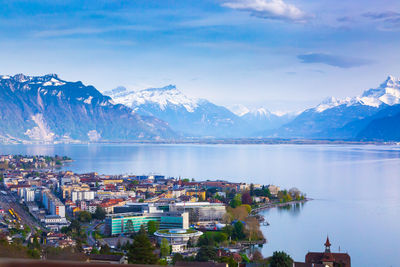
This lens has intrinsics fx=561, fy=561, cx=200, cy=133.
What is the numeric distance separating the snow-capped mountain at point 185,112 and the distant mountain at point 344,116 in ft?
62.2

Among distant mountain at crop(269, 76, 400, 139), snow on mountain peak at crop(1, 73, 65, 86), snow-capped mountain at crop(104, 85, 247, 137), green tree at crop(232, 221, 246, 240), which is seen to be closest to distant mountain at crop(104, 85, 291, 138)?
snow-capped mountain at crop(104, 85, 247, 137)

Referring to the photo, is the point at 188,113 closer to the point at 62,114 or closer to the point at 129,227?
the point at 62,114

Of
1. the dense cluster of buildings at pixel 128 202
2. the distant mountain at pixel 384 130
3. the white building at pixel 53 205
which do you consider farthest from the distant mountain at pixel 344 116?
the white building at pixel 53 205

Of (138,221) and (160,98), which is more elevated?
(160,98)

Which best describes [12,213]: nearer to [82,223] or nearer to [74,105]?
[82,223]

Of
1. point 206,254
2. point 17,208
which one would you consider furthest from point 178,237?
point 17,208

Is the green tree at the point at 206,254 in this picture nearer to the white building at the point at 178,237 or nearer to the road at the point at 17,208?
the white building at the point at 178,237

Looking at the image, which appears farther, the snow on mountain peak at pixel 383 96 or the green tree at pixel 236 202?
the snow on mountain peak at pixel 383 96

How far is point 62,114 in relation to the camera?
58.2 m

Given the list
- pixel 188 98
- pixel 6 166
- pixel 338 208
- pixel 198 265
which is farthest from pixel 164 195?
pixel 188 98

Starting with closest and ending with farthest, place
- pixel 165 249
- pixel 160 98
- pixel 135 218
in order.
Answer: pixel 165 249
pixel 135 218
pixel 160 98

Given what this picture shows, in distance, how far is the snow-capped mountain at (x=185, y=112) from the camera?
94625mm

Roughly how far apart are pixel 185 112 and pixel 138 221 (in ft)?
298

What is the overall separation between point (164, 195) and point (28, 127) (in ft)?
Result: 141
